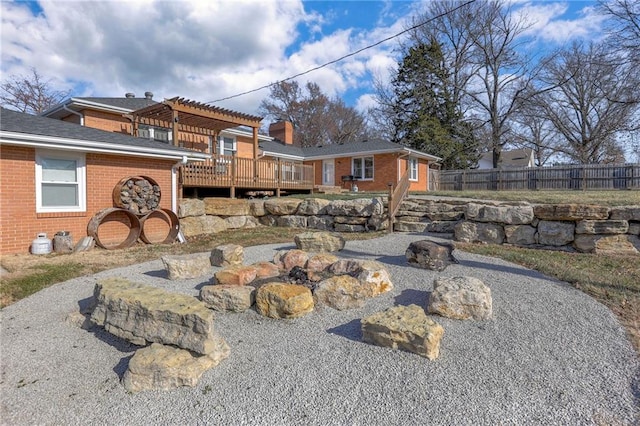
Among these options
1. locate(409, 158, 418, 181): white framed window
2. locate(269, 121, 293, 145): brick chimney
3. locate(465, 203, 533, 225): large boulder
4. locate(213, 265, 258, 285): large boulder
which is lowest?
locate(213, 265, 258, 285): large boulder

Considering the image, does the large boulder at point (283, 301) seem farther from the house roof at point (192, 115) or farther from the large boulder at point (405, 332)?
the house roof at point (192, 115)

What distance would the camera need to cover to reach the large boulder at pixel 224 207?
10125 millimetres

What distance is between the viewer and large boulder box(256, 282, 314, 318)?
11.7 ft

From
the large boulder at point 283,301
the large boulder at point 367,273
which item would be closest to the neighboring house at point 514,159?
the large boulder at point 367,273

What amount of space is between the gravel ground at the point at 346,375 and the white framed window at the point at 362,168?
1518 centimetres

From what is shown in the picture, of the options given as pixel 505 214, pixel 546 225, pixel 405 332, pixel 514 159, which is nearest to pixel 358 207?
pixel 505 214

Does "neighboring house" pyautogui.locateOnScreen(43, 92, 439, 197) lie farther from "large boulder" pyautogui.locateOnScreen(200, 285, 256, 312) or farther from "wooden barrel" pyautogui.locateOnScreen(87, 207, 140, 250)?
"large boulder" pyautogui.locateOnScreen(200, 285, 256, 312)

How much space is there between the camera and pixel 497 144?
24.7 m

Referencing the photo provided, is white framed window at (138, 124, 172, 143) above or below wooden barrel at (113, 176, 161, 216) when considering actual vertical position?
above

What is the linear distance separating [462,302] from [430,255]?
1584mm

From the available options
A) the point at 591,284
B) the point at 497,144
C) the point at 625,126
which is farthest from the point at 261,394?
the point at 625,126

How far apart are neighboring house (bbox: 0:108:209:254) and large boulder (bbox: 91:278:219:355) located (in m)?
4.74

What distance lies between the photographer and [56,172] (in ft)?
23.2

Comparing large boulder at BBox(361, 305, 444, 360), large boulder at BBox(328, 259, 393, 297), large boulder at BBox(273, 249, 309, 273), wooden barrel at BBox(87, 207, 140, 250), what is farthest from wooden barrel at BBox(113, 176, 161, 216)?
large boulder at BBox(361, 305, 444, 360)
